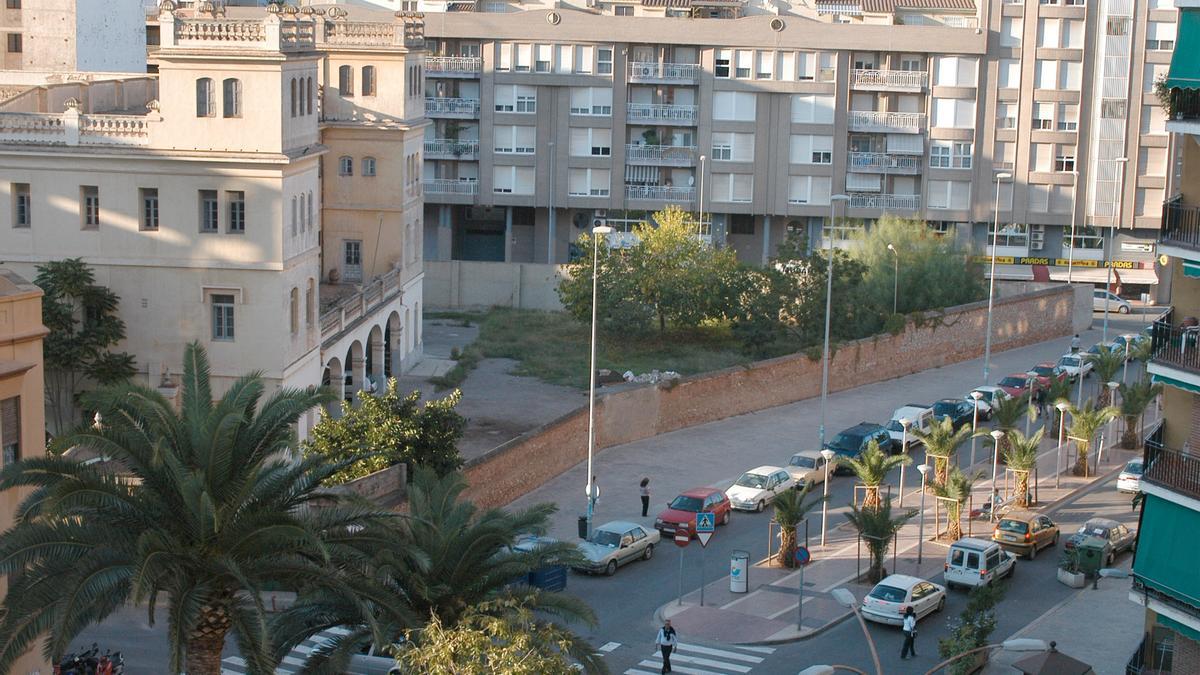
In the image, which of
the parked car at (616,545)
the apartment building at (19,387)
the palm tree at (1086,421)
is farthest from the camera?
the palm tree at (1086,421)

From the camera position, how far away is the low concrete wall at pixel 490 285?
262 ft

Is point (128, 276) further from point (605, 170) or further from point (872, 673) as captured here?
point (605, 170)

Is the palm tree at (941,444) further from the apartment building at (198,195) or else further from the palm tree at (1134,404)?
the apartment building at (198,195)

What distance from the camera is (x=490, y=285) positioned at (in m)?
80.2

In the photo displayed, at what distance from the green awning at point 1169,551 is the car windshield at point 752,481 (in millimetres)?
20240

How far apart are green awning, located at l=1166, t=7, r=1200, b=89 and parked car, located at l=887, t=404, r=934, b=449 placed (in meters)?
27.2

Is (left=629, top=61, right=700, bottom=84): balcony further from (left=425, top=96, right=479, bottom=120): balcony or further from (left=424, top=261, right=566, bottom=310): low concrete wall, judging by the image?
(left=424, top=261, right=566, bottom=310): low concrete wall

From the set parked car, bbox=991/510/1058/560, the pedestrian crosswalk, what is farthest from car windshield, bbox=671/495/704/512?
the pedestrian crosswalk

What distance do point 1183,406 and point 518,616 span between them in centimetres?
1122

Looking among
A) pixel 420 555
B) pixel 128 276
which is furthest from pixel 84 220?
pixel 420 555

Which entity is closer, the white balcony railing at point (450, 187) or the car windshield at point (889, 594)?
the car windshield at point (889, 594)

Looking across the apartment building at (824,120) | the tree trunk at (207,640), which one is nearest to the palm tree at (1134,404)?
the apartment building at (824,120)

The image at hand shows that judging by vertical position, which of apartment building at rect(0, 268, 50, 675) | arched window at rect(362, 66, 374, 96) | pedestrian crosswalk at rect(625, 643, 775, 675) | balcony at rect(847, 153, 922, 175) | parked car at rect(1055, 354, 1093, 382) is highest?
arched window at rect(362, 66, 374, 96)

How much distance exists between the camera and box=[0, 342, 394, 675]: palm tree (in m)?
23.9
